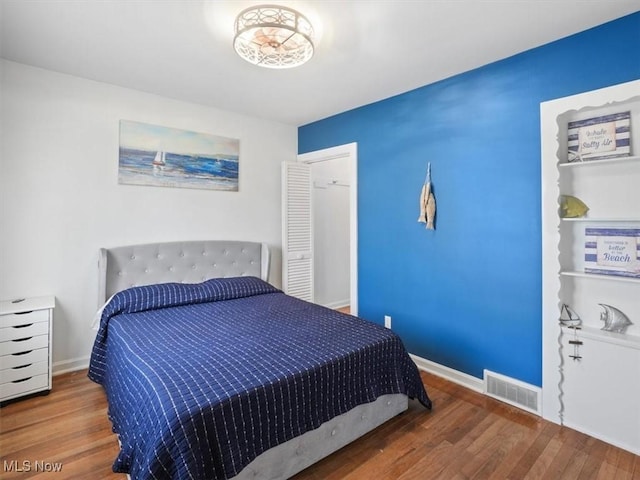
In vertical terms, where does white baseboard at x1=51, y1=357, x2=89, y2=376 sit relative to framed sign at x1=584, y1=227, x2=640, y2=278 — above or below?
below

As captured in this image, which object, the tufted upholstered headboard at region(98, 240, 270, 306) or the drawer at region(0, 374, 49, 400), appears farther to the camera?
the tufted upholstered headboard at region(98, 240, 270, 306)

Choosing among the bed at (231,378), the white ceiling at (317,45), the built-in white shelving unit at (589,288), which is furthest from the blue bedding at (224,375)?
the white ceiling at (317,45)

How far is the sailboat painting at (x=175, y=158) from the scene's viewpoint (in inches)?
122

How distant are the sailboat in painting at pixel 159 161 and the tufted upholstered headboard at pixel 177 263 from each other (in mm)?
751

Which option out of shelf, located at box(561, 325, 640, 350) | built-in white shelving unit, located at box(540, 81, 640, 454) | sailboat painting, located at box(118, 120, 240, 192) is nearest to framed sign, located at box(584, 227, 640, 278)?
built-in white shelving unit, located at box(540, 81, 640, 454)

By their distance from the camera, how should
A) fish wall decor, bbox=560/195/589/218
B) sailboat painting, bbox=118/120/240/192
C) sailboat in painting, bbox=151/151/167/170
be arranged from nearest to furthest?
fish wall decor, bbox=560/195/589/218, sailboat painting, bbox=118/120/240/192, sailboat in painting, bbox=151/151/167/170

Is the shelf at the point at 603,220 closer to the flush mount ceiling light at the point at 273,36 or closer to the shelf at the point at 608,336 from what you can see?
the shelf at the point at 608,336

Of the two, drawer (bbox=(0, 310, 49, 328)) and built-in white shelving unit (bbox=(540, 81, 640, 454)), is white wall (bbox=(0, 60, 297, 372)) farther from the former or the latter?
built-in white shelving unit (bbox=(540, 81, 640, 454))

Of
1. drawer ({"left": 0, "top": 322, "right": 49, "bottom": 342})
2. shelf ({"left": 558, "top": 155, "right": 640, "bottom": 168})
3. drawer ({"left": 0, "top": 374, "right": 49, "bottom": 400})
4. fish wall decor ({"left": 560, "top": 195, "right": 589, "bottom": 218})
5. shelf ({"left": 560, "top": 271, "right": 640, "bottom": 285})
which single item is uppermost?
shelf ({"left": 558, "top": 155, "right": 640, "bottom": 168})

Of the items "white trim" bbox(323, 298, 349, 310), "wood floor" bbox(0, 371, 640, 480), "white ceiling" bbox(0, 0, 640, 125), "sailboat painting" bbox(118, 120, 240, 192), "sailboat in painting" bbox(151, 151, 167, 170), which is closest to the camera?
"wood floor" bbox(0, 371, 640, 480)

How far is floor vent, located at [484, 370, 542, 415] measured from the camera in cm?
231

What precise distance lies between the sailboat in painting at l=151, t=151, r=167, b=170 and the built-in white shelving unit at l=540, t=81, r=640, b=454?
319cm

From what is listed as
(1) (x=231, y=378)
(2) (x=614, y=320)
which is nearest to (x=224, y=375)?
(1) (x=231, y=378)

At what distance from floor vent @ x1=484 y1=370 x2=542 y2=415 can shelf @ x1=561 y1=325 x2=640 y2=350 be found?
50 centimetres
